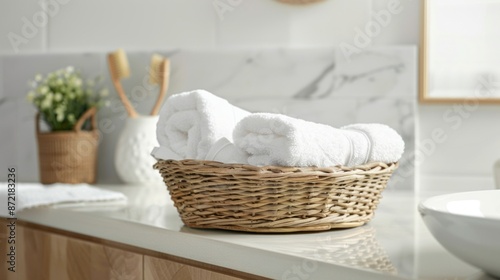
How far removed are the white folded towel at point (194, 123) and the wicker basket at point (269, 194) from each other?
0.15 feet

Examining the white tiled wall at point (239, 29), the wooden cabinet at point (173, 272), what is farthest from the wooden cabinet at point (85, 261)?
the white tiled wall at point (239, 29)

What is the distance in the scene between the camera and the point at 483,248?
2.35ft

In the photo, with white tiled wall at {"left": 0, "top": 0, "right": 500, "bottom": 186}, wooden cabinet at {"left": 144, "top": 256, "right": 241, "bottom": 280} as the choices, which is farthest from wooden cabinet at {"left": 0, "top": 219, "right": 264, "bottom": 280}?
white tiled wall at {"left": 0, "top": 0, "right": 500, "bottom": 186}

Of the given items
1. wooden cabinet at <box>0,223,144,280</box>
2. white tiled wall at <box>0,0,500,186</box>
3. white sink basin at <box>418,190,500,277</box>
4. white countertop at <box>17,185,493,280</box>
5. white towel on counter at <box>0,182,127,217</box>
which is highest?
white tiled wall at <box>0,0,500,186</box>

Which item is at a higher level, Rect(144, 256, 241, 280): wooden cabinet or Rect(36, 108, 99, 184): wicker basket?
Rect(36, 108, 99, 184): wicker basket

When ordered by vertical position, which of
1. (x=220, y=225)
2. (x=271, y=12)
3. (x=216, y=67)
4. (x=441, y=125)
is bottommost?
(x=220, y=225)

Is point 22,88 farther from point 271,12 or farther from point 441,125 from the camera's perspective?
point 441,125

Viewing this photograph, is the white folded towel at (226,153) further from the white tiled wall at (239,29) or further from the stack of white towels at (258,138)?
the white tiled wall at (239,29)

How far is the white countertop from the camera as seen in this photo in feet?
2.77

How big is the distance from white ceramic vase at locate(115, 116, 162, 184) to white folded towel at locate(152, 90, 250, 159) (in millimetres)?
671

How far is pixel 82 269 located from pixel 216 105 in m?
0.41

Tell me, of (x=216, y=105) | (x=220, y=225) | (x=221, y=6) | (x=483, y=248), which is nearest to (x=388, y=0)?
(x=221, y=6)

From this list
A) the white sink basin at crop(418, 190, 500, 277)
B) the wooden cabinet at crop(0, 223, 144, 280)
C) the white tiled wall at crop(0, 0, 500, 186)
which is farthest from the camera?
the white tiled wall at crop(0, 0, 500, 186)

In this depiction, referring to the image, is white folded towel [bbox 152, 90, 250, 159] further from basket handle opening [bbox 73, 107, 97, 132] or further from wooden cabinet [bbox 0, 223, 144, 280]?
basket handle opening [bbox 73, 107, 97, 132]
